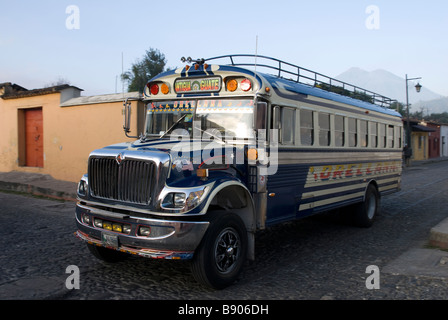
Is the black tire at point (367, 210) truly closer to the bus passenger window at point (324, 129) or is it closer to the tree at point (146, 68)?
the bus passenger window at point (324, 129)

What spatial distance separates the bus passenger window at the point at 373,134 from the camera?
898 cm

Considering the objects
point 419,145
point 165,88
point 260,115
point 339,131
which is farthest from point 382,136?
point 419,145

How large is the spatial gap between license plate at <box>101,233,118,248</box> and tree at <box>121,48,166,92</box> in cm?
4056

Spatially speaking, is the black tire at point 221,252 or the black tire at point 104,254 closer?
the black tire at point 221,252

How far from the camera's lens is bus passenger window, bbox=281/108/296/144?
5.75m

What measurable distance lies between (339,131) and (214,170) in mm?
3732

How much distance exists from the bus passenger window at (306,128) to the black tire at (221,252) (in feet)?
7.04

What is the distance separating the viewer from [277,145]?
18.2 ft

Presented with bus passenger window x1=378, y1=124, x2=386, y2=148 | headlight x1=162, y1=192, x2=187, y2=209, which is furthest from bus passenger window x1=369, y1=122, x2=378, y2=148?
headlight x1=162, y1=192, x2=187, y2=209

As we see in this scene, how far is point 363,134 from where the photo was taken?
→ 28.2 ft

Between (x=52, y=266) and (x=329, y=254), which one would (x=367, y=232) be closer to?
(x=329, y=254)

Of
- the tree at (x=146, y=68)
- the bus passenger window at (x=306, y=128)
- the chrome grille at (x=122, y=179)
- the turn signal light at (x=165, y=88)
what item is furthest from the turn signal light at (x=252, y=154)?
the tree at (x=146, y=68)

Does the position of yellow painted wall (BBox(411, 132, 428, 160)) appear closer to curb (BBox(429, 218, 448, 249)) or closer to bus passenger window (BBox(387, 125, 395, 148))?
bus passenger window (BBox(387, 125, 395, 148))

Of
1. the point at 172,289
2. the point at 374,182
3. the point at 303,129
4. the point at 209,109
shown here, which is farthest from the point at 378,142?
the point at 172,289
